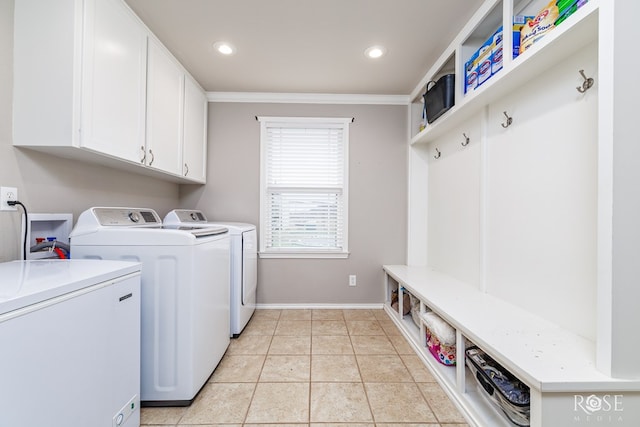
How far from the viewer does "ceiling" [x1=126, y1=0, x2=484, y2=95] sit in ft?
5.34

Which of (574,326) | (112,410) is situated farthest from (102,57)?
(574,326)

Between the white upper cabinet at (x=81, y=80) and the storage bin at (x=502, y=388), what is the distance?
2297mm

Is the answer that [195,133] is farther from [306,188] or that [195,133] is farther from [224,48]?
[306,188]

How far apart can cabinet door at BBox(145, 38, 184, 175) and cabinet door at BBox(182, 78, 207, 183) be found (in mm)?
112

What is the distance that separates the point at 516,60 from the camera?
1.33m

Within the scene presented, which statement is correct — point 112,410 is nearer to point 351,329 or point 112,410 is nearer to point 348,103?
point 351,329

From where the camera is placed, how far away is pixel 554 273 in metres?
1.33

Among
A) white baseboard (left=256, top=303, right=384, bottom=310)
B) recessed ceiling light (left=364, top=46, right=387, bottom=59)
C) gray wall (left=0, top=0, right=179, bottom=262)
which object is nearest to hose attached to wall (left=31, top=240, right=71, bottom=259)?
gray wall (left=0, top=0, right=179, bottom=262)

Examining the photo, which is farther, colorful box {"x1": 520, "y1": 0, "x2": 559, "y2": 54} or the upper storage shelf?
colorful box {"x1": 520, "y1": 0, "x2": 559, "y2": 54}

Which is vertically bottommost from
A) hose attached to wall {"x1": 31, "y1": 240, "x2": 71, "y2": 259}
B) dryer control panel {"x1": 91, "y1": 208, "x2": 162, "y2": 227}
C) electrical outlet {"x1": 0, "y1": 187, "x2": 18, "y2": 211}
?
hose attached to wall {"x1": 31, "y1": 240, "x2": 71, "y2": 259}

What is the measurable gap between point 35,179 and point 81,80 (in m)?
0.59

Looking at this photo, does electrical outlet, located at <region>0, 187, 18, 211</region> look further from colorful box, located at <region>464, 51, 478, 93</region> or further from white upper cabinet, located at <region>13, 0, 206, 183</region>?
colorful box, located at <region>464, 51, 478, 93</region>

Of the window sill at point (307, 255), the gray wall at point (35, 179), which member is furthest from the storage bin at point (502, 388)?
the gray wall at point (35, 179)

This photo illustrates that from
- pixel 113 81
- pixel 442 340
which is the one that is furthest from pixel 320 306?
pixel 113 81
